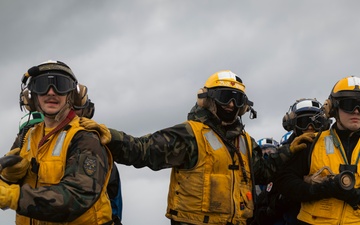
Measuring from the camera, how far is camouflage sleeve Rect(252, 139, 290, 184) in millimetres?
10281

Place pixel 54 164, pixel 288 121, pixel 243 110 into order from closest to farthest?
1. pixel 54 164
2. pixel 243 110
3. pixel 288 121

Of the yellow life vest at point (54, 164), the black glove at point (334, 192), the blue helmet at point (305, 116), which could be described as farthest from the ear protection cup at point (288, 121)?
the yellow life vest at point (54, 164)

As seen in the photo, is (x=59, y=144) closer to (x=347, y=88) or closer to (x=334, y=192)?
(x=334, y=192)

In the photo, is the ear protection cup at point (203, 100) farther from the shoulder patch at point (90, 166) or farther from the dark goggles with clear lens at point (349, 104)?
the shoulder patch at point (90, 166)

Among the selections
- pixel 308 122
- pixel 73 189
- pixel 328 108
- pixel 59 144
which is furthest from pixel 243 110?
pixel 73 189

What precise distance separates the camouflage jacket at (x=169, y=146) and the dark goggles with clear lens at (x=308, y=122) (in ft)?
5.83

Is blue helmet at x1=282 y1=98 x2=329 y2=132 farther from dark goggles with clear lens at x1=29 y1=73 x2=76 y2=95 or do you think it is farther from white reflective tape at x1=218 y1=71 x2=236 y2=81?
dark goggles with clear lens at x1=29 y1=73 x2=76 y2=95

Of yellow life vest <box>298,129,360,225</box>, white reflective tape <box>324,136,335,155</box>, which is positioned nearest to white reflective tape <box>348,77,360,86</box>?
yellow life vest <box>298,129,360,225</box>

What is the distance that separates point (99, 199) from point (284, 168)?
344 cm

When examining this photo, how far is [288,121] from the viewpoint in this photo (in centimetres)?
1227

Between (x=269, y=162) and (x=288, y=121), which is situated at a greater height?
(x=288, y=121)

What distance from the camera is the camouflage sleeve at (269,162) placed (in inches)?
405

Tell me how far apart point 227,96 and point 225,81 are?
26 cm


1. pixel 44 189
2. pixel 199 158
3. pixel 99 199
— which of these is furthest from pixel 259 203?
pixel 44 189
